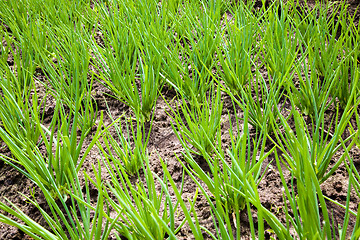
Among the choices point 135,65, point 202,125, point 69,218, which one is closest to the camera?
point 69,218

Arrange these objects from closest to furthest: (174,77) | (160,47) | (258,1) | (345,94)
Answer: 1. (345,94)
2. (174,77)
3. (160,47)
4. (258,1)

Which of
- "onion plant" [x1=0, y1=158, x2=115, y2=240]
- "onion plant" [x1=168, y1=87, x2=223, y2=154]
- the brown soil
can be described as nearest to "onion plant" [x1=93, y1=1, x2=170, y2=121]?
the brown soil

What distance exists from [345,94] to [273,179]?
1.41 ft

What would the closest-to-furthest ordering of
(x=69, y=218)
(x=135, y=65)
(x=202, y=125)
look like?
(x=69, y=218), (x=202, y=125), (x=135, y=65)

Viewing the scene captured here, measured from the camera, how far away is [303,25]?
1.57m

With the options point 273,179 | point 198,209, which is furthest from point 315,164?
point 198,209

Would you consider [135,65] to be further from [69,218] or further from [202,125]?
[69,218]

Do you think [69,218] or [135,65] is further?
[135,65]

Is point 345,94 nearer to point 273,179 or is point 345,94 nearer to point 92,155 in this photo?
point 273,179

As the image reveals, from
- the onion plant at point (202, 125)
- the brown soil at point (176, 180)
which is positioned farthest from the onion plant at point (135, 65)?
the onion plant at point (202, 125)

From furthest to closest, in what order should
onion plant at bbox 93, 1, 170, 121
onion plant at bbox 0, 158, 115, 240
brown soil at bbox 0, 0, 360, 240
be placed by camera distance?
onion plant at bbox 93, 1, 170, 121, brown soil at bbox 0, 0, 360, 240, onion plant at bbox 0, 158, 115, 240

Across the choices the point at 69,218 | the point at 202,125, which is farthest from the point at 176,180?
the point at 69,218

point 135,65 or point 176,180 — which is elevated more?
→ point 135,65

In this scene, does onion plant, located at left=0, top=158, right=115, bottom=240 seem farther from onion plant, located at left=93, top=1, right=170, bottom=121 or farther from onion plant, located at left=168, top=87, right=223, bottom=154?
onion plant, located at left=93, top=1, right=170, bottom=121
